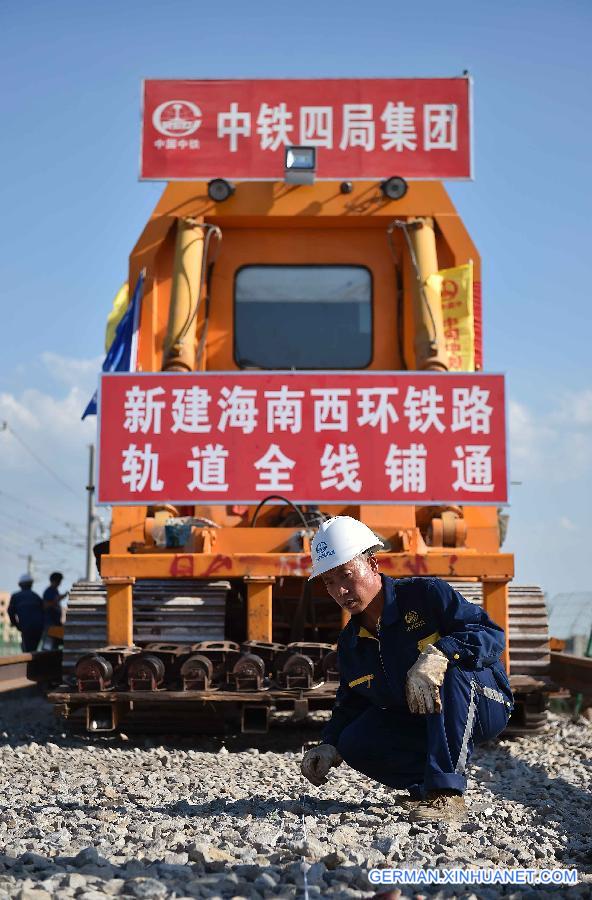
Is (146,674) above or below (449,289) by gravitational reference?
below

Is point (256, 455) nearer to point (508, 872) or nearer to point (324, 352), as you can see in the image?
point (324, 352)

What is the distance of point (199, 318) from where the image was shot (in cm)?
817

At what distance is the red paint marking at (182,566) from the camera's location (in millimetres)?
6543

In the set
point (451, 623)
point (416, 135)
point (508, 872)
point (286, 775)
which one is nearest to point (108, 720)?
point (286, 775)

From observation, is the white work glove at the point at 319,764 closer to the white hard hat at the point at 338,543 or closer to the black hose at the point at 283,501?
the white hard hat at the point at 338,543

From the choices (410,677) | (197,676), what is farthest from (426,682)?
(197,676)

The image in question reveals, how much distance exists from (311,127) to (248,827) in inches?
247

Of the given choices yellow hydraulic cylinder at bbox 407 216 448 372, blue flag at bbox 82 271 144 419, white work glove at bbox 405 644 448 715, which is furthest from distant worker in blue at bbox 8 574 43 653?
white work glove at bbox 405 644 448 715

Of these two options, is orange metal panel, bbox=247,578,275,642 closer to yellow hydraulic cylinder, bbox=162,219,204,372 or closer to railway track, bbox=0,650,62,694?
yellow hydraulic cylinder, bbox=162,219,204,372

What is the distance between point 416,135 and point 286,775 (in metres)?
5.34

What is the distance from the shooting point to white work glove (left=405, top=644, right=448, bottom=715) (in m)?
3.78

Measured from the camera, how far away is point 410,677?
382 cm

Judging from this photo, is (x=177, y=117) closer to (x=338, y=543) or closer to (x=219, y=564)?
(x=219, y=564)

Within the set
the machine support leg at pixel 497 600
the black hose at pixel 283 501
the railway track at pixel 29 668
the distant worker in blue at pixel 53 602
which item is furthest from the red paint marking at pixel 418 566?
the distant worker in blue at pixel 53 602
